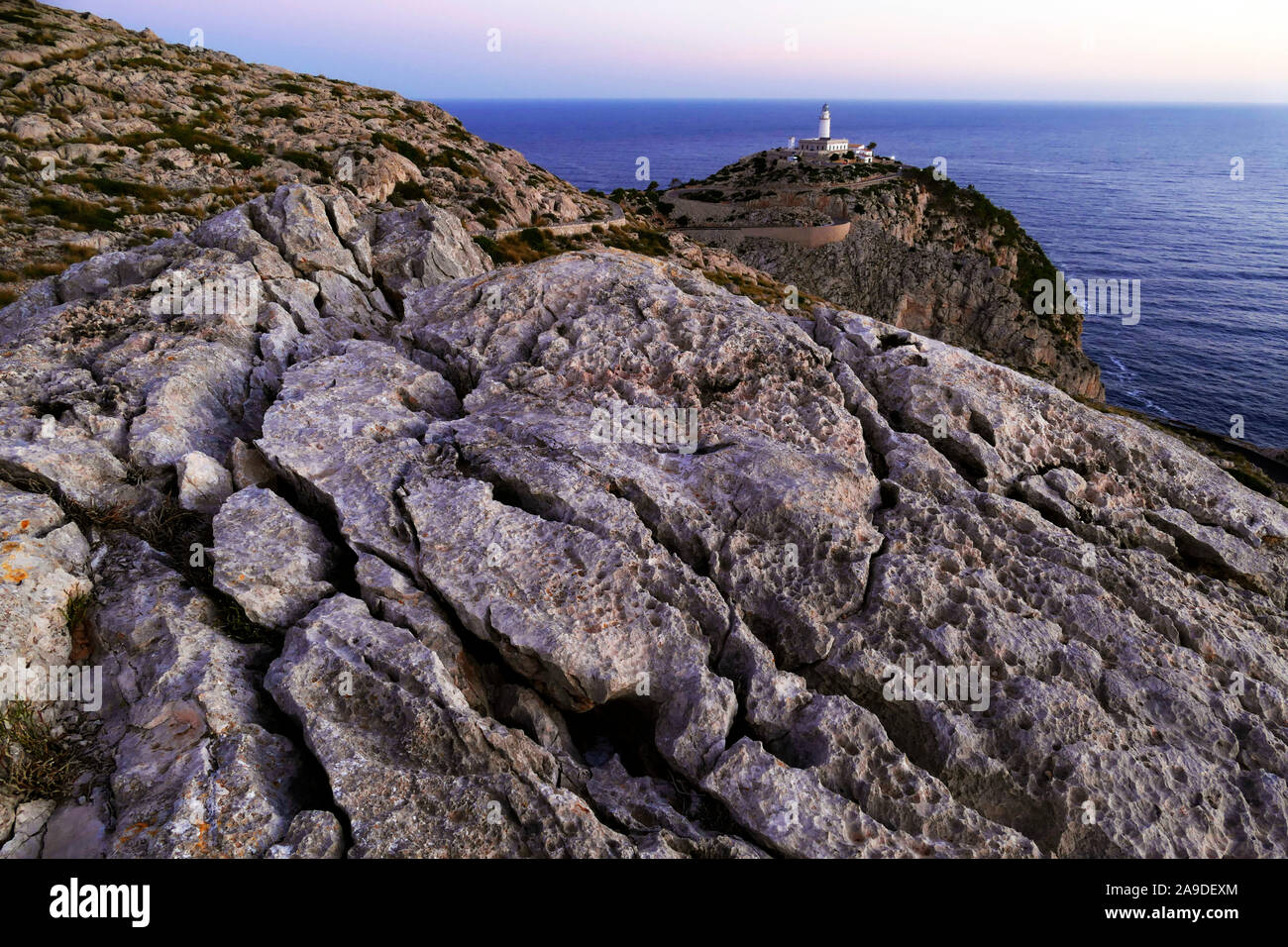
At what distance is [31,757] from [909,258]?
407ft

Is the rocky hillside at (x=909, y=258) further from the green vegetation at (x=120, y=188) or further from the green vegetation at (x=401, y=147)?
the green vegetation at (x=120, y=188)

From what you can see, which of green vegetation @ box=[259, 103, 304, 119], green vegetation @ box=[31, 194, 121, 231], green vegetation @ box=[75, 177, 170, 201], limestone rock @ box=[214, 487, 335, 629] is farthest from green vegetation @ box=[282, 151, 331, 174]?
limestone rock @ box=[214, 487, 335, 629]

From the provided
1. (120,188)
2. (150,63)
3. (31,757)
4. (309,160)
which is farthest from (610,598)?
(150,63)

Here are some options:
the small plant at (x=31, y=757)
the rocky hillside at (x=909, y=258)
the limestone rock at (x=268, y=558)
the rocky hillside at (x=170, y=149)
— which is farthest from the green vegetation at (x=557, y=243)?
the rocky hillside at (x=909, y=258)

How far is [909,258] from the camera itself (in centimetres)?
11262

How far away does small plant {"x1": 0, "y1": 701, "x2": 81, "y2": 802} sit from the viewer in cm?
813

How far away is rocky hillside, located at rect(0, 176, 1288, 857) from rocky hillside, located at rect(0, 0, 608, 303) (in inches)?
1074

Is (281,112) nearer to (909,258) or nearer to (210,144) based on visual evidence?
(210,144)

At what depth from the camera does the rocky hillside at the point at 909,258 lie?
4178 inches

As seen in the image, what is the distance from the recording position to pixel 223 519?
38.7ft

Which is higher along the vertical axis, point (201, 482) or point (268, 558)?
point (201, 482)
